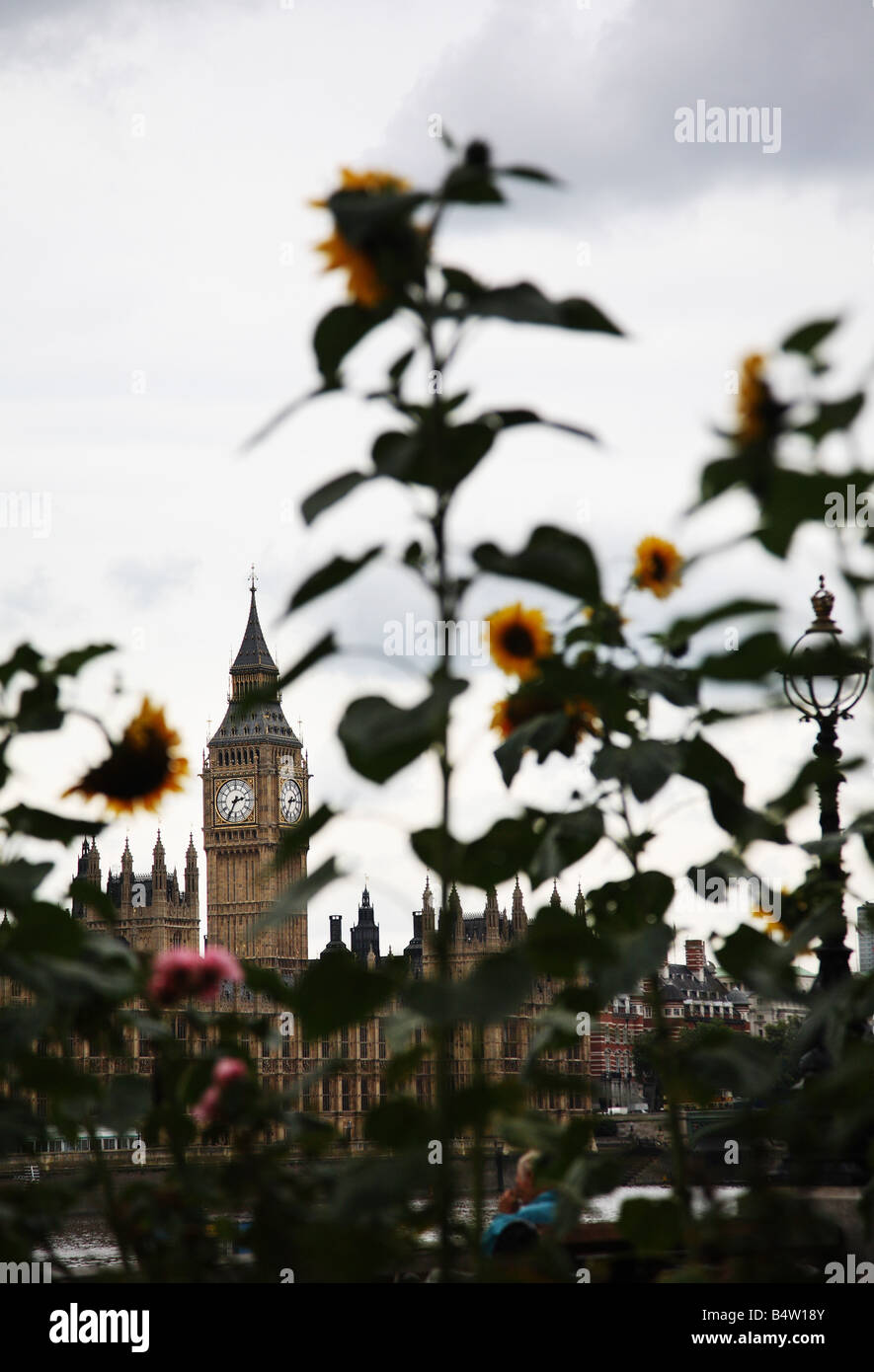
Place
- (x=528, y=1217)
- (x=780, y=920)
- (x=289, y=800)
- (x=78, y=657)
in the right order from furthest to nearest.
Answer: (x=289, y=800)
(x=528, y=1217)
(x=780, y=920)
(x=78, y=657)

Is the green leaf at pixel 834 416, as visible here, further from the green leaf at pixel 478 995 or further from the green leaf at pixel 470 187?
the green leaf at pixel 478 995

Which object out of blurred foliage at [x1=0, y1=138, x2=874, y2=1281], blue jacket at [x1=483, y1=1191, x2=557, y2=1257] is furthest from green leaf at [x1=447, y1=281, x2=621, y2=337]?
blue jacket at [x1=483, y1=1191, x2=557, y2=1257]

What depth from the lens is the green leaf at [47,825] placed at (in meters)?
1.71

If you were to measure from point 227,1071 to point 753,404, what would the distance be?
0.73m

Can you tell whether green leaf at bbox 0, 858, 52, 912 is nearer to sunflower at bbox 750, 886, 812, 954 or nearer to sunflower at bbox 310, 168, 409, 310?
sunflower at bbox 310, 168, 409, 310

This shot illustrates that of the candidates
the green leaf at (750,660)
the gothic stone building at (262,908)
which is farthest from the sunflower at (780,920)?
the gothic stone building at (262,908)

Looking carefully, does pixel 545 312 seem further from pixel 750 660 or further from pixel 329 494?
pixel 750 660

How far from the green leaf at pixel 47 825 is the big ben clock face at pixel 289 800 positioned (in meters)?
79.4

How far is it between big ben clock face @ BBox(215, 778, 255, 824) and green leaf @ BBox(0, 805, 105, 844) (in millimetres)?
79882

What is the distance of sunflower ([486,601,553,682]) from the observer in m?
1.86

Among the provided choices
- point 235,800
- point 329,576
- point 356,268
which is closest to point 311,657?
point 329,576

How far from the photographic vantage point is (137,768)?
1761 mm

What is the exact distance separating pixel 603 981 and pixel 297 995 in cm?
27
